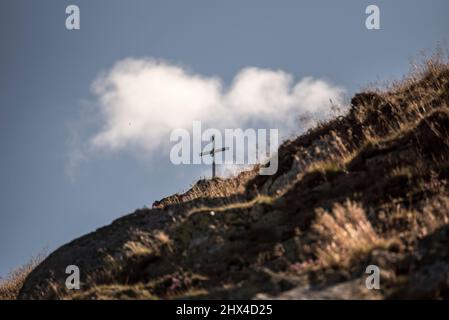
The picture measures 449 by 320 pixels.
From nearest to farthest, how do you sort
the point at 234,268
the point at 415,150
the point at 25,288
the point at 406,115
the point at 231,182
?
the point at 234,268, the point at 415,150, the point at 25,288, the point at 406,115, the point at 231,182

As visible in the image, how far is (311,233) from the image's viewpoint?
36.3 ft

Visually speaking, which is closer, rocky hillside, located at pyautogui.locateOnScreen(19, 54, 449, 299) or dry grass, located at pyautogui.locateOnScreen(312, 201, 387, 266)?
rocky hillside, located at pyautogui.locateOnScreen(19, 54, 449, 299)

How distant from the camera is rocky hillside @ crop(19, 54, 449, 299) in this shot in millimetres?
8984

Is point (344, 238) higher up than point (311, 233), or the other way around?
point (311, 233)

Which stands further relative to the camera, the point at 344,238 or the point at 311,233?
the point at 311,233

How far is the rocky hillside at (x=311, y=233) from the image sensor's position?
8.98m

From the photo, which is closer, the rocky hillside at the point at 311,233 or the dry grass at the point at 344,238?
the rocky hillside at the point at 311,233
